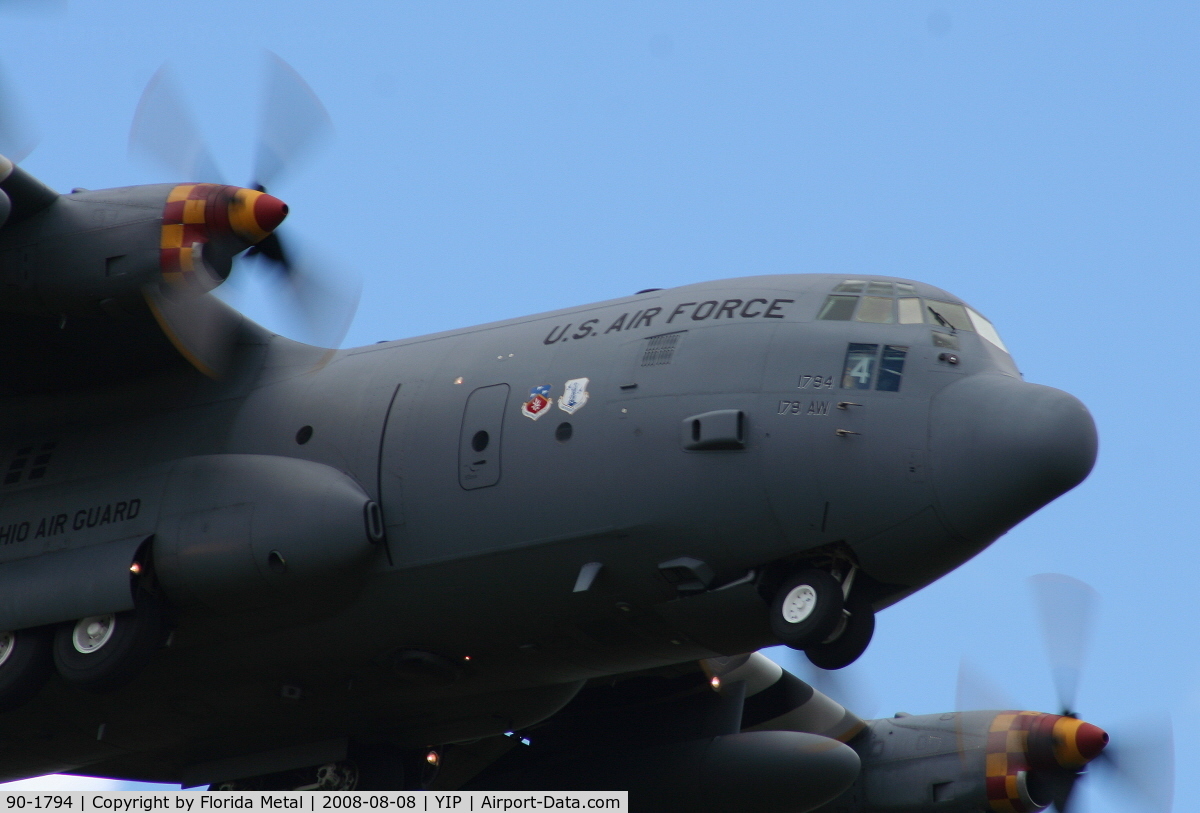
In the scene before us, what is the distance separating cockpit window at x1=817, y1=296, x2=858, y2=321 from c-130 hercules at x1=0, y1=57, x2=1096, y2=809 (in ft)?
0.07

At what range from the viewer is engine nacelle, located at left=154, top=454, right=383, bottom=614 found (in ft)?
53.1

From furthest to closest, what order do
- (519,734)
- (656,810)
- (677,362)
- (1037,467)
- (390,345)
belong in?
(519,734), (656,810), (390,345), (677,362), (1037,467)

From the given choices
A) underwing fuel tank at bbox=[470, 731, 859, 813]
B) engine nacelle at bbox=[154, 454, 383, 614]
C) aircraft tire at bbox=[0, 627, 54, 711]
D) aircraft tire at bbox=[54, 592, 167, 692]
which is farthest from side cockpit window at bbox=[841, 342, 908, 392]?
aircraft tire at bbox=[0, 627, 54, 711]

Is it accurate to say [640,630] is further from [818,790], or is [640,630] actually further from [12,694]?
[12,694]

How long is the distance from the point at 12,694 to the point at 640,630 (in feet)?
19.8

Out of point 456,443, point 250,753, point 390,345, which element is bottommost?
point 250,753

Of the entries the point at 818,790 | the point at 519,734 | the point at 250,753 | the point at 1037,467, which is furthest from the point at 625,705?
the point at 1037,467

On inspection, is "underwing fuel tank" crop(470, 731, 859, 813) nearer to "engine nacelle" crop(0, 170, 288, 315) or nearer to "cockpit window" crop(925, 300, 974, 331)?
"cockpit window" crop(925, 300, 974, 331)

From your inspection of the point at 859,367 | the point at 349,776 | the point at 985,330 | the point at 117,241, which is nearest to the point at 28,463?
the point at 117,241

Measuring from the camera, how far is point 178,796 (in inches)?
598

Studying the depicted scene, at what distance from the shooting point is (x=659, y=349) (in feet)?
53.1

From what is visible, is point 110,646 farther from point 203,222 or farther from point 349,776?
point 203,222

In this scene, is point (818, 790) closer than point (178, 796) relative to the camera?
No

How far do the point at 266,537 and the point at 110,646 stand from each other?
5.85ft
